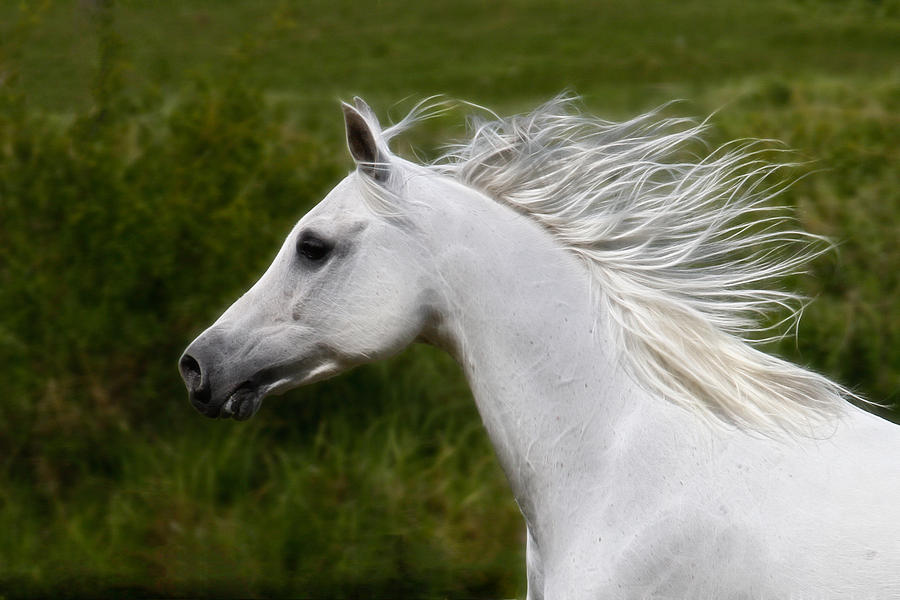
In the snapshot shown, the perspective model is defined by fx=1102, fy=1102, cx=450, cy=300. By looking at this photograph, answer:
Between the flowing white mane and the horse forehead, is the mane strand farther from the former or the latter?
the horse forehead

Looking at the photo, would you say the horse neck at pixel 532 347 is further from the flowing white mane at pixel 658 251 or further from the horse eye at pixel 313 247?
the horse eye at pixel 313 247

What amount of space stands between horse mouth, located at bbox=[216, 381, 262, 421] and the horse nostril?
5 centimetres

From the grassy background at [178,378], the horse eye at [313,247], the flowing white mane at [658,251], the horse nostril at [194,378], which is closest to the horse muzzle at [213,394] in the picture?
the horse nostril at [194,378]

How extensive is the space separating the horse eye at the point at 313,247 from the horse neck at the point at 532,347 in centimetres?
25

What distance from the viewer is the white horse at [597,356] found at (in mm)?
2154

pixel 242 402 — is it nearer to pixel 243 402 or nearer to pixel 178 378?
pixel 243 402

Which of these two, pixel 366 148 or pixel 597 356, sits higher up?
pixel 366 148

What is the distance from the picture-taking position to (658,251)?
2.43 metres

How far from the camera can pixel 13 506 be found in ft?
16.7

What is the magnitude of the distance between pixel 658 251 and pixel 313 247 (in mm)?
760

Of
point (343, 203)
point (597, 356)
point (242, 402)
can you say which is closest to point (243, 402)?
point (242, 402)

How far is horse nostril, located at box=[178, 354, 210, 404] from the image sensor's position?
8.01 ft

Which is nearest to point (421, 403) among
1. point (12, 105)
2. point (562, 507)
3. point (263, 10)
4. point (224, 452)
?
point (224, 452)

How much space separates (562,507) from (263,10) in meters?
9.29
